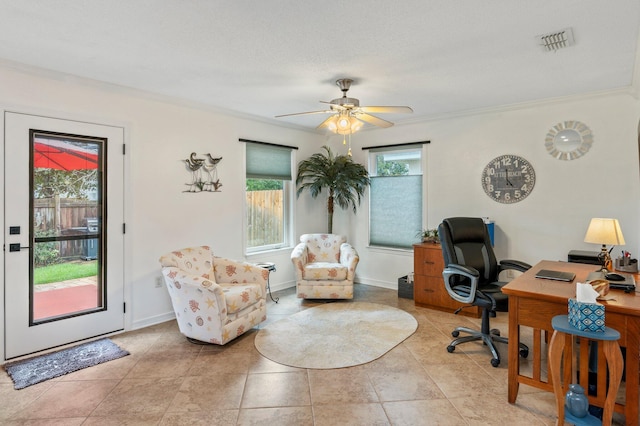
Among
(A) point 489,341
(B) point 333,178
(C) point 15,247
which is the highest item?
(B) point 333,178

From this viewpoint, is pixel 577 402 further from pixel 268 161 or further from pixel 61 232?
pixel 268 161

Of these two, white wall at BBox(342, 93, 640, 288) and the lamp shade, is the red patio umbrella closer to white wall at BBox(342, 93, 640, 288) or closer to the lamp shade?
white wall at BBox(342, 93, 640, 288)

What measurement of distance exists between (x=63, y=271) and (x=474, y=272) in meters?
3.58

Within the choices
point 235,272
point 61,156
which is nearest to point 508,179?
point 235,272

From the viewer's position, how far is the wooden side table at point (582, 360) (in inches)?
73.4

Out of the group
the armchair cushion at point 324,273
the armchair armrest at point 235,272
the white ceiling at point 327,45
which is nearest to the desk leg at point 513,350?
the white ceiling at point 327,45

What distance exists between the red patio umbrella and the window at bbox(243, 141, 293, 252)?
1880 mm

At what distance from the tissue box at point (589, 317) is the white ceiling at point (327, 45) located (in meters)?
1.67

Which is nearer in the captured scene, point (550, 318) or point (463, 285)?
point (550, 318)

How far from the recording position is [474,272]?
9.77 ft

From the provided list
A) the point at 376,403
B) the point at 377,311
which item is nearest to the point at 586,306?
the point at 376,403

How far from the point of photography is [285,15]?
221 cm

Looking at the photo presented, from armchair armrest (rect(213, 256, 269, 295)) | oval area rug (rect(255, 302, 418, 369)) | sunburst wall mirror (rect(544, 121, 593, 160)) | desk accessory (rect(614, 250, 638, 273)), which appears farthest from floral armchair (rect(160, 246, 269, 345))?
sunburst wall mirror (rect(544, 121, 593, 160))

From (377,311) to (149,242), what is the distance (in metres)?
2.63
